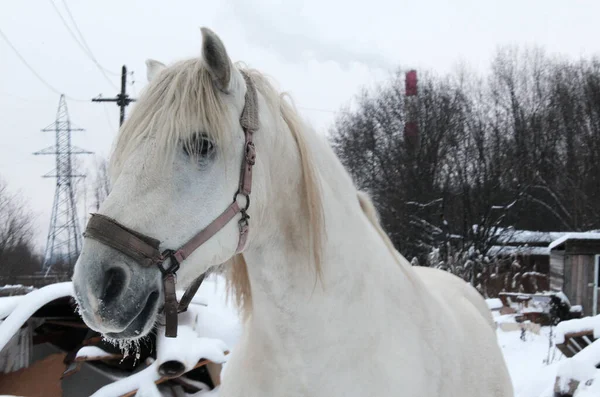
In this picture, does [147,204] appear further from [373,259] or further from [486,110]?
[486,110]

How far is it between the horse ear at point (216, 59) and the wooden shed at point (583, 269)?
501 inches

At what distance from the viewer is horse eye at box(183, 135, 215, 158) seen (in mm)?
1567

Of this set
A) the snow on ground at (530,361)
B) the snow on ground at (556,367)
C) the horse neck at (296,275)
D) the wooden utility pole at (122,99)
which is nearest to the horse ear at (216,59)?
the horse neck at (296,275)

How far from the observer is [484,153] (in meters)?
26.0

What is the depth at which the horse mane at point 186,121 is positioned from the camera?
1.56 meters

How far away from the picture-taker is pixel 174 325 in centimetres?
157

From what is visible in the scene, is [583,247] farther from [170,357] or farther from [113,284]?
[113,284]

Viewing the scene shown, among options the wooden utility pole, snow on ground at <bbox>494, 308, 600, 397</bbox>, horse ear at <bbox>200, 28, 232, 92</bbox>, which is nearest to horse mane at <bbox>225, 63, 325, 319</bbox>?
horse ear at <bbox>200, 28, 232, 92</bbox>

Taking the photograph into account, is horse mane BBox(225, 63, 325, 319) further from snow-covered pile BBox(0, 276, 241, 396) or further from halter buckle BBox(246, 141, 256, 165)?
snow-covered pile BBox(0, 276, 241, 396)

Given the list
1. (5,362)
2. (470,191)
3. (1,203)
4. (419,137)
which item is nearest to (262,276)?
(5,362)

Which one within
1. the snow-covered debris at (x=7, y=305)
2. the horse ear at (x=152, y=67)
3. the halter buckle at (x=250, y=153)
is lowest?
the snow-covered debris at (x=7, y=305)

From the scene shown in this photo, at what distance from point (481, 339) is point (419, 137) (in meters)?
25.7

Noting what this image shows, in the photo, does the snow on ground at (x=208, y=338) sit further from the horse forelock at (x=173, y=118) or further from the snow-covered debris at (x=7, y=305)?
the horse forelock at (x=173, y=118)

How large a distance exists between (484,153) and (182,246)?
2652cm
